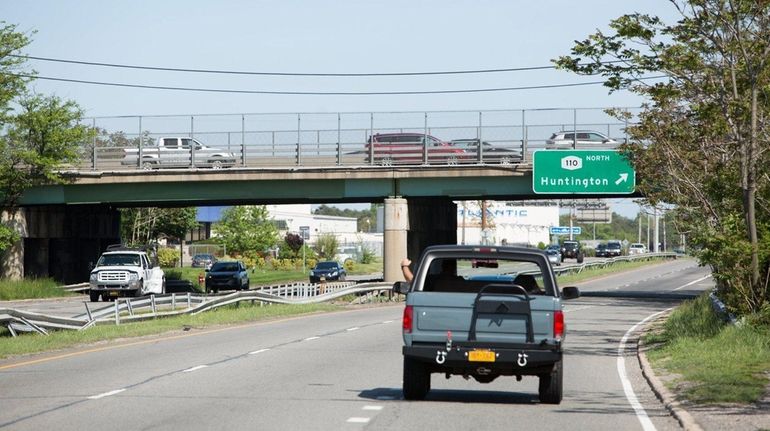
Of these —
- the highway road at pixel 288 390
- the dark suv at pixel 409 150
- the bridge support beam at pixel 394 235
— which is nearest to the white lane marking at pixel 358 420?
the highway road at pixel 288 390

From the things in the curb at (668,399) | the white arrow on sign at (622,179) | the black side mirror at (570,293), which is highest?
the white arrow on sign at (622,179)

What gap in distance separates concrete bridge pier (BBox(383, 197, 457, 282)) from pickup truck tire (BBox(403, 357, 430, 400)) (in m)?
38.9

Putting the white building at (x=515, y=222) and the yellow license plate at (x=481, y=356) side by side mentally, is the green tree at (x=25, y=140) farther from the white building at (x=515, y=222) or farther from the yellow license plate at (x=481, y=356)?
the white building at (x=515, y=222)

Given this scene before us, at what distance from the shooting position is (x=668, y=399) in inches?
602

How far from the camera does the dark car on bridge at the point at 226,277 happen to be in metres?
61.6

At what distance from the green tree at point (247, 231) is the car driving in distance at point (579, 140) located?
201ft

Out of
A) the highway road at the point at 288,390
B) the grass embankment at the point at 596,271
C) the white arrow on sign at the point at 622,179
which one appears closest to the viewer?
the highway road at the point at 288,390

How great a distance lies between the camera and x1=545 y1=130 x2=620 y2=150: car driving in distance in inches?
2112

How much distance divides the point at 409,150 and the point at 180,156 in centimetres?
1047

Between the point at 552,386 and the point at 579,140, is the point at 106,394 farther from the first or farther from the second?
the point at 579,140

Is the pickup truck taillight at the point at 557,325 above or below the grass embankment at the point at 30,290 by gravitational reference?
above

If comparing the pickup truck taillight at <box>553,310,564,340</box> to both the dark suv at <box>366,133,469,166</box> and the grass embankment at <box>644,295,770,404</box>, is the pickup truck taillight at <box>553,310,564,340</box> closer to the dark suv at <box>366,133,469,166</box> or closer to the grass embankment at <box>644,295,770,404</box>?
the grass embankment at <box>644,295,770,404</box>

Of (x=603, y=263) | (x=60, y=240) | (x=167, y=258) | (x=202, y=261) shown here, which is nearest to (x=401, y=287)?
(x=60, y=240)

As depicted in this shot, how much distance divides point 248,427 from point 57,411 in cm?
263
